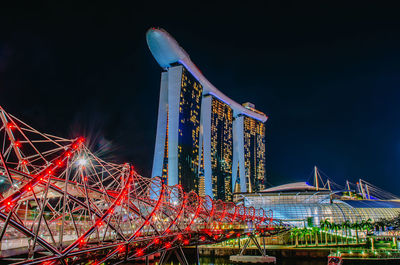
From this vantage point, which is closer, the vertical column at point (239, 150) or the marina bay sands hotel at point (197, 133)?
the marina bay sands hotel at point (197, 133)

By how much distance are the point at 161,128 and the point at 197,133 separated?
29.1 metres

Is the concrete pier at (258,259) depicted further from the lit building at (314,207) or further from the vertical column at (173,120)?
the vertical column at (173,120)

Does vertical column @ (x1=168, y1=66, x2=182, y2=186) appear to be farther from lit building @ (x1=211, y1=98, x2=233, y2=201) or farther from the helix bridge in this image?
the helix bridge

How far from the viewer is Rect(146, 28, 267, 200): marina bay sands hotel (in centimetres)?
10981

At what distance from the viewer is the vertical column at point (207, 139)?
133250 millimetres

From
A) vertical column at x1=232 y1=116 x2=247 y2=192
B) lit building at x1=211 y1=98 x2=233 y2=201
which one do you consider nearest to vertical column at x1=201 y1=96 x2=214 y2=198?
lit building at x1=211 y1=98 x2=233 y2=201

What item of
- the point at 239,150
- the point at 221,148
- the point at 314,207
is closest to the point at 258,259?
the point at 314,207

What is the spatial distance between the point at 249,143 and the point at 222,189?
35.4 metres

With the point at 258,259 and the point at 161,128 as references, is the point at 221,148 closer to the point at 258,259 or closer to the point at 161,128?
the point at 161,128

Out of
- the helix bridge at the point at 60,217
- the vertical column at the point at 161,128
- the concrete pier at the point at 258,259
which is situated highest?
the vertical column at the point at 161,128

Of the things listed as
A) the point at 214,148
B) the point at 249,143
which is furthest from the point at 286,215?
the point at 249,143

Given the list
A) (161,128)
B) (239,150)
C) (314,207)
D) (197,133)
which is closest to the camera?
(314,207)

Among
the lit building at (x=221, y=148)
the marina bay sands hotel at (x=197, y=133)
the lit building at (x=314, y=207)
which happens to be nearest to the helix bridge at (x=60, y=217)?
the lit building at (x=314, y=207)

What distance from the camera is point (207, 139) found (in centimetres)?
13712
